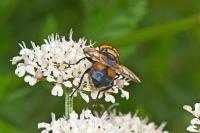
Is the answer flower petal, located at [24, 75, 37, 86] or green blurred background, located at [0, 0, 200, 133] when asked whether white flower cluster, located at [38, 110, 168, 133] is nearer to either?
flower petal, located at [24, 75, 37, 86]

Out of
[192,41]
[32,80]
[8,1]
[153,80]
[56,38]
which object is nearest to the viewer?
[32,80]

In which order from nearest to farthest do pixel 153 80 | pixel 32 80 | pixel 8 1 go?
pixel 32 80 → pixel 8 1 → pixel 153 80

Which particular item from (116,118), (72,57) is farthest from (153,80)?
(72,57)

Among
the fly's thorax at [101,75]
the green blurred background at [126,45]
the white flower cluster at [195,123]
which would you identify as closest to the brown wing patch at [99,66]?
the fly's thorax at [101,75]

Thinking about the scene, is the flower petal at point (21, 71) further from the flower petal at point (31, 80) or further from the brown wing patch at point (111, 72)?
the brown wing patch at point (111, 72)

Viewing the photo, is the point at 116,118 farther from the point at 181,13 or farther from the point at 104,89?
the point at 181,13
